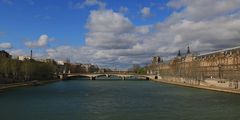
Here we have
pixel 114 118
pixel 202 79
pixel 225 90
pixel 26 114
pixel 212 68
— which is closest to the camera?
pixel 114 118

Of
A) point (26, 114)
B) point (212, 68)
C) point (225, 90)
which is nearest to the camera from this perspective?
point (26, 114)

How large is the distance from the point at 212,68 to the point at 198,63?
13.8 metres

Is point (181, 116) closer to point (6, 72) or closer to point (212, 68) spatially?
point (6, 72)

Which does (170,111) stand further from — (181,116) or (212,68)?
(212,68)

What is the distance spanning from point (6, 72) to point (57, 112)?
59.5 metres

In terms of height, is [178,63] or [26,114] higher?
[178,63]

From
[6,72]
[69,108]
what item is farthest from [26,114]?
[6,72]

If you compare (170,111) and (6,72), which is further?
(6,72)

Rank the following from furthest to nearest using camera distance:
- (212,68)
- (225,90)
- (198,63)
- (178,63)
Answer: (178,63) → (198,63) → (212,68) → (225,90)

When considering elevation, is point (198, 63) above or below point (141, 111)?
above

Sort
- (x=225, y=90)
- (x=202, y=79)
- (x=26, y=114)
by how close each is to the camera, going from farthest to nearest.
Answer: (x=202, y=79)
(x=225, y=90)
(x=26, y=114)

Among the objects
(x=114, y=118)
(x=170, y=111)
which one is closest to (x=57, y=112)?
(x=114, y=118)

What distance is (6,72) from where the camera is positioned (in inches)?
3740

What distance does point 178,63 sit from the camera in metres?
151
